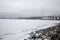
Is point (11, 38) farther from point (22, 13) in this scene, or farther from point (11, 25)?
point (22, 13)

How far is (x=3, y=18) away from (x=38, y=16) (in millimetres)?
756

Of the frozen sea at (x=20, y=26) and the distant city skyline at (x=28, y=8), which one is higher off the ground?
the distant city skyline at (x=28, y=8)

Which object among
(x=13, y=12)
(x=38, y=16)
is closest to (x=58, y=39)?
(x=38, y=16)

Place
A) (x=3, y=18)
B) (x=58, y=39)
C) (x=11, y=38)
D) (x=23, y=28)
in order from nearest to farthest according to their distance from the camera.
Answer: (x=58, y=39) → (x=11, y=38) → (x=3, y=18) → (x=23, y=28)

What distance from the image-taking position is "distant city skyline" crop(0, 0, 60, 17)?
1797 mm

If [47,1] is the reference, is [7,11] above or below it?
below

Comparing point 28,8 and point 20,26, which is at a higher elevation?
point 28,8

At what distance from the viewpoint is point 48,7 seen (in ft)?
6.30

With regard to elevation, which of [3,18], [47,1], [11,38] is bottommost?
[11,38]

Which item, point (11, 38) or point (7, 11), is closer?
point (11, 38)

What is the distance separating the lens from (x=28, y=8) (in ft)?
6.10

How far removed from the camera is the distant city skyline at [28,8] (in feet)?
5.90

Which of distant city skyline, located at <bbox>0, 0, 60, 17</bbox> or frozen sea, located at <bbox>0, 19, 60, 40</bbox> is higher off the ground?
distant city skyline, located at <bbox>0, 0, 60, 17</bbox>

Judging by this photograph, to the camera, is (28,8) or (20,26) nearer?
(28,8)
